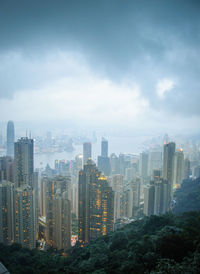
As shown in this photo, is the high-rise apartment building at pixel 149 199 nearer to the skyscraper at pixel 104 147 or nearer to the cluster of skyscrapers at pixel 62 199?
the cluster of skyscrapers at pixel 62 199

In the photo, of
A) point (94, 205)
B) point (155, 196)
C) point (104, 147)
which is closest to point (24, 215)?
point (94, 205)

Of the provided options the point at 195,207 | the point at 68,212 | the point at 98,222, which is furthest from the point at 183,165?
the point at 68,212

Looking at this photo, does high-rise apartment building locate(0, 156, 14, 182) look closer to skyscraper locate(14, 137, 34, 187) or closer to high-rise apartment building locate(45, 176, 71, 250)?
skyscraper locate(14, 137, 34, 187)

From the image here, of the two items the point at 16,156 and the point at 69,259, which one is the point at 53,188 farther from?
the point at 69,259

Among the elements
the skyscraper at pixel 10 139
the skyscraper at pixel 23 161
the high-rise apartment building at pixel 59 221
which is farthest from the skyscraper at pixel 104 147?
the skyscraper at pixel 10 139

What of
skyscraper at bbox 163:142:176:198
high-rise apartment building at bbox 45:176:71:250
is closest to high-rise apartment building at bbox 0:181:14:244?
high-rise apartment building at bbox 45:176:71:250

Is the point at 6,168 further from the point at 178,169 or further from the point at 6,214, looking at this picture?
the point at 178,169
